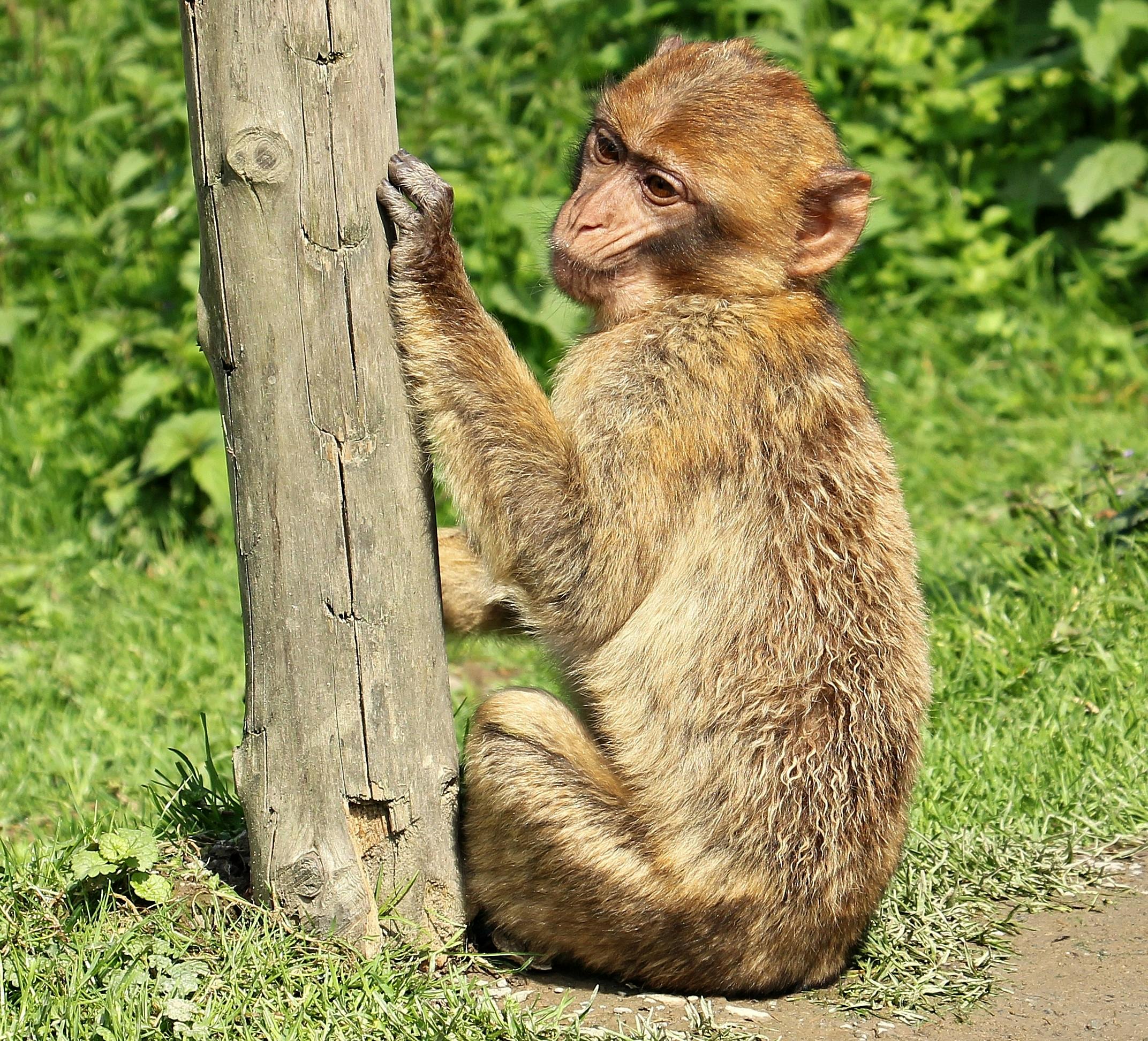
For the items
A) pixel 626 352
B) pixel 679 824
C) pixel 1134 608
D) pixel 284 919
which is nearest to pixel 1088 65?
pixel 1134 608

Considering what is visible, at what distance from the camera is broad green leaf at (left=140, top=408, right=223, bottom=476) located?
6.54 meters

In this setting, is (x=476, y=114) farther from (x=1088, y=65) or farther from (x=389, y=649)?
(x=389, y=649)

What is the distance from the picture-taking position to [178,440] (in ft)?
21.6

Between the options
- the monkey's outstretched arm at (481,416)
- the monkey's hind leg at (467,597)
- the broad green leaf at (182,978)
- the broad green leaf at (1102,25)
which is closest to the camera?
the broad green leaf at (182,978)

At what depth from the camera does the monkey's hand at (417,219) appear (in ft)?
11.0

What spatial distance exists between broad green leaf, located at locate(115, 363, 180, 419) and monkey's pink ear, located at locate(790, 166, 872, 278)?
3664mm

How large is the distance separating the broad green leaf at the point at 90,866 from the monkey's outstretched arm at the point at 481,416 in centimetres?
121

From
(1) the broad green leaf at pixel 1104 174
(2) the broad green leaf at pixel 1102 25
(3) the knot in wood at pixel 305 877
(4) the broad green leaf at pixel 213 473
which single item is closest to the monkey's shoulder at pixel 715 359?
(3) the knot in wood at pixel 305 877

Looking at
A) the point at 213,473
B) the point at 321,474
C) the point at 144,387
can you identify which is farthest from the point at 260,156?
the point at 144,387

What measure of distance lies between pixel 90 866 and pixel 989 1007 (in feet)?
7.44

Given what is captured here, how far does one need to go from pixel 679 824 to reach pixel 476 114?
176 inches

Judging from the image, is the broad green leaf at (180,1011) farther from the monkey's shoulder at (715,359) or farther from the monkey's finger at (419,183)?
the monkey's finger at (419,183)

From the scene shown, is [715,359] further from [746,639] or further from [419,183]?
[419,183]

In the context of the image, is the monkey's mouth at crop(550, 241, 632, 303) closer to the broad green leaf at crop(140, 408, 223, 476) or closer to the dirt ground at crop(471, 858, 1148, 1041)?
the dirt ground at crop(471, 858, 1148, 1041)
